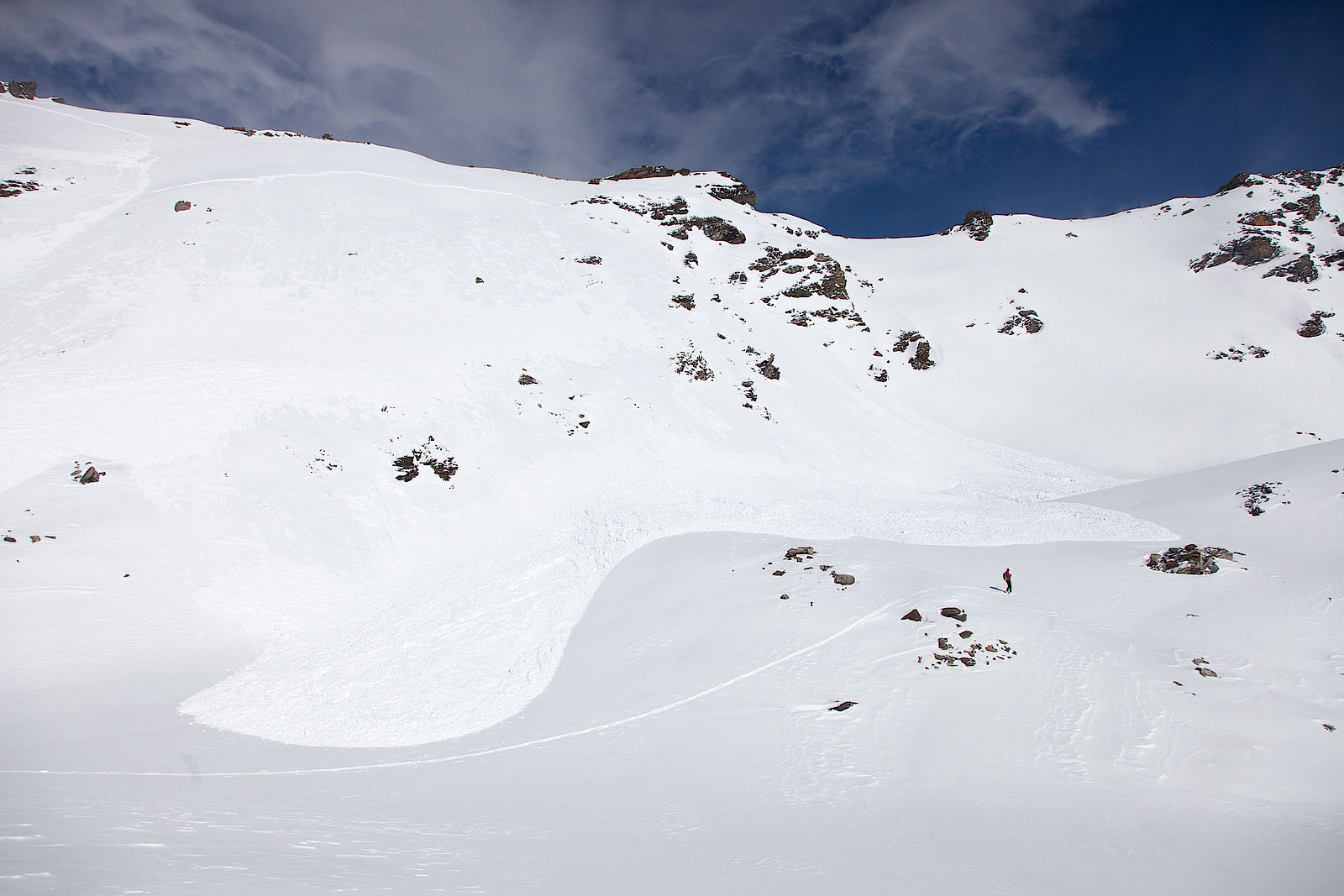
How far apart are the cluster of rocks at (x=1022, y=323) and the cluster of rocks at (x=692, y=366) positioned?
1257 inches

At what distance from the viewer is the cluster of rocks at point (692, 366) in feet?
124

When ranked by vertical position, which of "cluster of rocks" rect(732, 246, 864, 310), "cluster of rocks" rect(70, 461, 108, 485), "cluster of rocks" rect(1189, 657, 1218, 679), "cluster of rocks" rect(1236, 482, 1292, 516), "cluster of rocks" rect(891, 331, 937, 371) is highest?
"cluster of rocks" rect(732, 246, 864, 310)

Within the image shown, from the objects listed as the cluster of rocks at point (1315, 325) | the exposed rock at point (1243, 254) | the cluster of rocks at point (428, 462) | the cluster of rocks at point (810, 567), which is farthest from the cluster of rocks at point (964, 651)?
the exposed rock at point (1243, 254)

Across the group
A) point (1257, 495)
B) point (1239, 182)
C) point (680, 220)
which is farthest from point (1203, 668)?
point (1239, 182)

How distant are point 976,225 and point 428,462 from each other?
2752 inches

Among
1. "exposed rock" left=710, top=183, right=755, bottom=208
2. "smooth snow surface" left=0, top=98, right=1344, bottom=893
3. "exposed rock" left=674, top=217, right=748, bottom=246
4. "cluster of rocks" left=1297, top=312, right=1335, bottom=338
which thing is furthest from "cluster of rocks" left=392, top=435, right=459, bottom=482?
"cluster of rocks" left=1297, top=312, right=1335, bottom=338

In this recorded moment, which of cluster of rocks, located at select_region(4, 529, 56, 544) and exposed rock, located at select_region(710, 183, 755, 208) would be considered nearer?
cluster of rocks, located at select_region(4, 529, 56, 544)

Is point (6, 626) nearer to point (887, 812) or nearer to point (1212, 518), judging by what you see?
point (887, 812)

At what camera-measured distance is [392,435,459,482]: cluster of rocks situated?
2402 centimetres

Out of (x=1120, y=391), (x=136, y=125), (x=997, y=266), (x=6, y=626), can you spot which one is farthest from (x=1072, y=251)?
(x=136, y=125)

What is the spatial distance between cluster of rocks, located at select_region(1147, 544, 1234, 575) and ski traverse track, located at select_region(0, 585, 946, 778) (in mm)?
9133

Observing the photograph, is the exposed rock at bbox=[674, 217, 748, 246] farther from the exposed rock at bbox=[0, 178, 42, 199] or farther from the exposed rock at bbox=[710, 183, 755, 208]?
the exposed rock at bbox=[0, 178, 42, 199]

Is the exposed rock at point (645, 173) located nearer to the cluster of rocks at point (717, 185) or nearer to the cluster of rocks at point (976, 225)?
the cluster of rocks at point (717, 185)

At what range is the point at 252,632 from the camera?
1575cm
